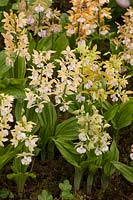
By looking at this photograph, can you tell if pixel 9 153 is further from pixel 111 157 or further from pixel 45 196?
pixel 111 157

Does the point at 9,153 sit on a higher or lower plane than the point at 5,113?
lower

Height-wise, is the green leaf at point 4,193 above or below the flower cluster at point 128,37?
below

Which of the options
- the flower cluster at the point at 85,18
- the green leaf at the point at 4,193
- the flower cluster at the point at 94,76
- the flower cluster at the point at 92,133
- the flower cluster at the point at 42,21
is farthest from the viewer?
the flower cluster at the point at 42,21

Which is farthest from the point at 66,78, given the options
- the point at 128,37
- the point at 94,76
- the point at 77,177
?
the point at 128,37

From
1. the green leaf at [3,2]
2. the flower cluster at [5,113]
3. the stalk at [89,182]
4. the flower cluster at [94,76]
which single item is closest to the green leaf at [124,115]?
the flower cluster at [94,76]

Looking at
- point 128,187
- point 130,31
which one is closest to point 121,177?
point 128,187

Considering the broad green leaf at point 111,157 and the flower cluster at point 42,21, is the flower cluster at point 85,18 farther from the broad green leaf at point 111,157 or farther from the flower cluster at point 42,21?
the broad green leaf at point 111,157
